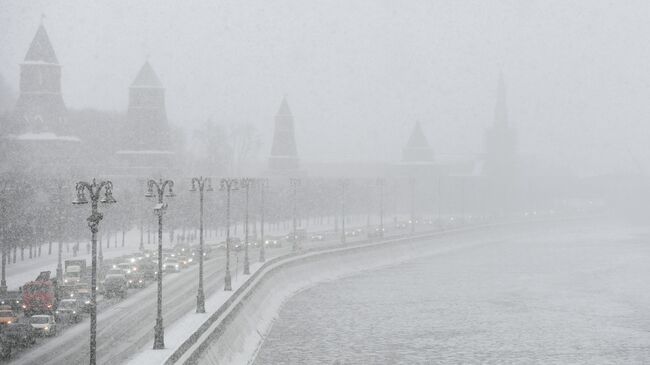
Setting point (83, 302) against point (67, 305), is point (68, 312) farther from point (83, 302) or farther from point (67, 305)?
point (83, 302)

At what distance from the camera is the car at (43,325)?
39500 millimetres

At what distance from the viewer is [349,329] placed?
58125 mm

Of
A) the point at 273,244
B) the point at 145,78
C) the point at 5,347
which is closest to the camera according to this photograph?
the point at 5,347

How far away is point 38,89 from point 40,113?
2.72 m

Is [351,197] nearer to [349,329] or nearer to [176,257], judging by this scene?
[176,257]

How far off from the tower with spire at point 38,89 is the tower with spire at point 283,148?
46693 mm

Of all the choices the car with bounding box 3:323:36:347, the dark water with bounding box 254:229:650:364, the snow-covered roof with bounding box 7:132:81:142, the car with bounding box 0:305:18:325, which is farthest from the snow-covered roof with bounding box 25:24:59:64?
the car with bounding box 3:323:36:347

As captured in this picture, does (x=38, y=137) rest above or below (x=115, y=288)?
above

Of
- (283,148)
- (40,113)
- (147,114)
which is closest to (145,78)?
(147,114)

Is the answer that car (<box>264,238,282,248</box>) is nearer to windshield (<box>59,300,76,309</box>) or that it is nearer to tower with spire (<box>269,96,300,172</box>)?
tower with spire (<box>269,96,300,172</box>)

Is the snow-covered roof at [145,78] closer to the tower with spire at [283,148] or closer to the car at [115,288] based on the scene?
the tower with spire at [283,148]

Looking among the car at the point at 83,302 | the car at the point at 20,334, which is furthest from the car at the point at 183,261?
the car at the point at 20,334

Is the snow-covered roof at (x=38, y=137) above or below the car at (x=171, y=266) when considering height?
above

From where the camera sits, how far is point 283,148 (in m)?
161
